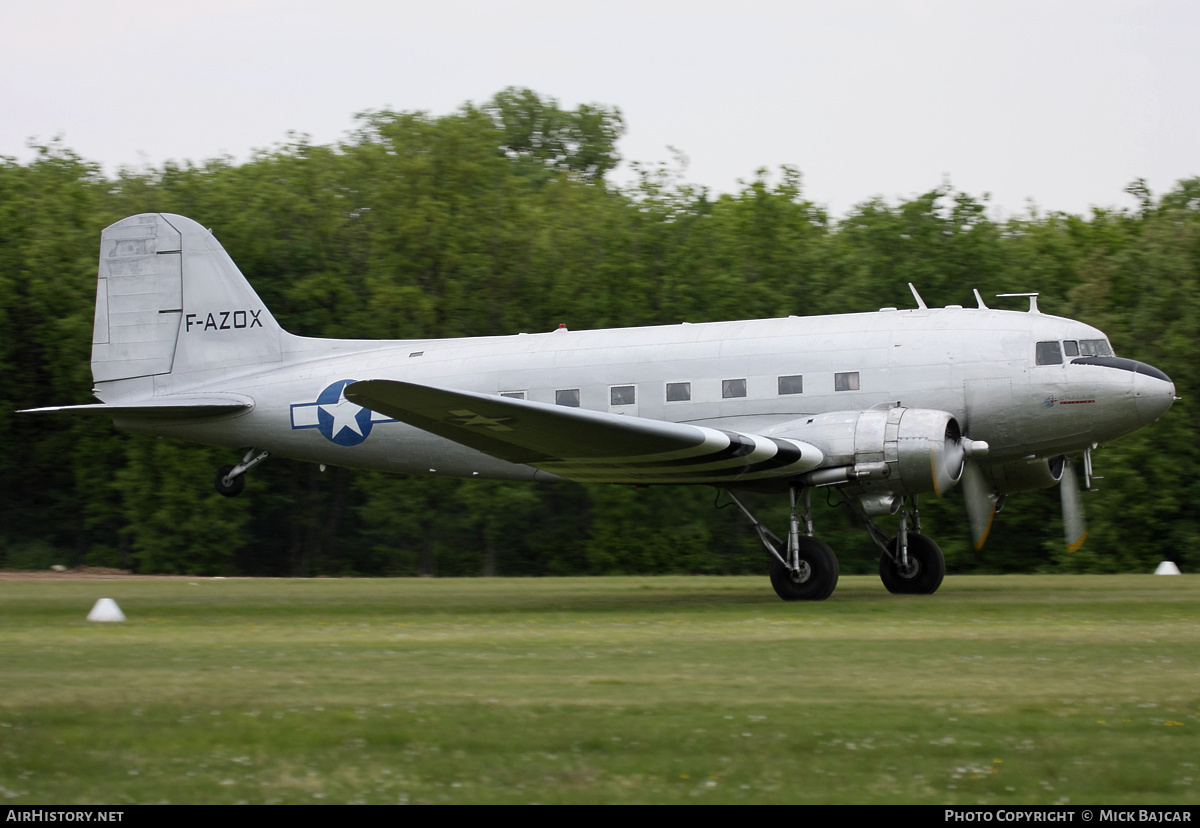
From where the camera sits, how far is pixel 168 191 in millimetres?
41438

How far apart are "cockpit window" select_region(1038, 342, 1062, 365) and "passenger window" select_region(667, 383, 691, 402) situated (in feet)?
15.7

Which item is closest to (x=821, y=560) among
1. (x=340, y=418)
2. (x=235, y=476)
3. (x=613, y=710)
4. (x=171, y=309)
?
(x=340, y=418)

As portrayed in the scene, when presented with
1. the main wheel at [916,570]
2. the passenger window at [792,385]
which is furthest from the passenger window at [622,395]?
the main wheel at [916,570]

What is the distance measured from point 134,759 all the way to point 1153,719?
598cm

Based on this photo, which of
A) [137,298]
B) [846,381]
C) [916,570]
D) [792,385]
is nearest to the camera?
[846,381]

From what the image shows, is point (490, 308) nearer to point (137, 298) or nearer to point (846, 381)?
point (137, 298)

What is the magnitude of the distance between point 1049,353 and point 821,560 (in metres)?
4.20

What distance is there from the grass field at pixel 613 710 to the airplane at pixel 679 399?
2.48m

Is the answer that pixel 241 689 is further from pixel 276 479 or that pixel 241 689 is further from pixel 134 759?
pixel 276 479

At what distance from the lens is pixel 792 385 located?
17297 millimetres

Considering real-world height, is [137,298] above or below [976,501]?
above

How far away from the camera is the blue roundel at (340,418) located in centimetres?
1944

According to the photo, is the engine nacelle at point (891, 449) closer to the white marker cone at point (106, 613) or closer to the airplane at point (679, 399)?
the airplane at point (679, 399)

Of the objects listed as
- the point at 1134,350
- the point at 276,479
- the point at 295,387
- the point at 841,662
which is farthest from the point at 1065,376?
the point at 276,479
